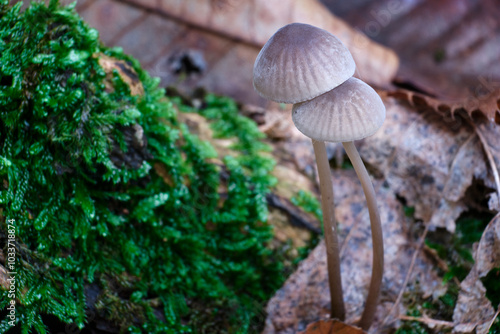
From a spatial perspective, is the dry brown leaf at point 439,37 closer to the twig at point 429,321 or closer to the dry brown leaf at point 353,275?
the dry brown leaf at point 353,275

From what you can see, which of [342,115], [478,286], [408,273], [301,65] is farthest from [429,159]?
[301,65]

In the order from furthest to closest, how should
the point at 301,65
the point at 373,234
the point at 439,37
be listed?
the point at 439,37 < the point at 373,234 < the point at 301,65

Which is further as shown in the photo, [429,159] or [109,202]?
[429,159]

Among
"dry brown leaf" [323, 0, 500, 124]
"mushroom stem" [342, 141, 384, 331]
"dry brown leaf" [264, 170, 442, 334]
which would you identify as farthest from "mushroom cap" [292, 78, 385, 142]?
"dry brown leaf" [323, 0, 500, 124]

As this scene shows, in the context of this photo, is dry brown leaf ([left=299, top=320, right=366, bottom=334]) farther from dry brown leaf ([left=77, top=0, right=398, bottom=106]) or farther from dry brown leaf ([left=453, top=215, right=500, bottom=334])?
dry brown leaf ([left=77, top=0, right=398, bottom=106])

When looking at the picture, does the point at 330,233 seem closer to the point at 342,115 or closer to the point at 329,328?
the point at 329,328

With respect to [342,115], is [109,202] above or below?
below
